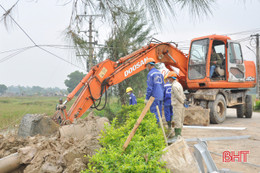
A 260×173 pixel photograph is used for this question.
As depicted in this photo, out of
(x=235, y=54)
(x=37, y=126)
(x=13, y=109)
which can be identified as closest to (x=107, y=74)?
(x=37, y=126)

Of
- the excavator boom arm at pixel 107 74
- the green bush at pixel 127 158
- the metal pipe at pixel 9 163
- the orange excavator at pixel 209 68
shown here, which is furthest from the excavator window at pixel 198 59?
the metal pipe at pixel 9 163

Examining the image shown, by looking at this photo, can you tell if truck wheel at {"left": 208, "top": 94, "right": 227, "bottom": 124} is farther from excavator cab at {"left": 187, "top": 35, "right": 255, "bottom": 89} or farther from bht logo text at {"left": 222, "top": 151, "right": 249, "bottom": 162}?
bht logo text at {"left": 222, "top": 151, "right": 249, "bottom": 162}

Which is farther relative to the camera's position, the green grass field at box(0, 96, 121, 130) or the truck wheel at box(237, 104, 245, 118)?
the truck wheel at box(237, 104, 245, 118)

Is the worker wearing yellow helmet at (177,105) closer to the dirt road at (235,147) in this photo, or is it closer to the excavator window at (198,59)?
the dirt road at (235,147)

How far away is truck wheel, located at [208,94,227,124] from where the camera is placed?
9.95m

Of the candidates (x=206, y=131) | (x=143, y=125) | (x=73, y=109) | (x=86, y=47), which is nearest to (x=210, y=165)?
(x=143, y=125)

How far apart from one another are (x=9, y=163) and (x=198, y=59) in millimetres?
8425

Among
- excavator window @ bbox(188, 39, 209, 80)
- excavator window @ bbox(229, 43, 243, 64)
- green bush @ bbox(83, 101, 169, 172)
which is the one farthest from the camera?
excavator window @ bbox(229, 43, 243, 64)

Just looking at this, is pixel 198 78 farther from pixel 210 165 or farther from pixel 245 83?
pixel 210 165

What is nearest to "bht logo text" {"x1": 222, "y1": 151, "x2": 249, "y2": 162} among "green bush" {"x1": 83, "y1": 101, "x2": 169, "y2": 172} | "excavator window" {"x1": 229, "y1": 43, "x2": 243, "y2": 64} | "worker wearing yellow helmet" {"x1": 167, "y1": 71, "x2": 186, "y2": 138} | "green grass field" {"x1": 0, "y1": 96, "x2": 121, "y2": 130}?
"worker wearing yellow helmet" {"x1": 167, "y1": 71, "x2": 186, "y2": 138}

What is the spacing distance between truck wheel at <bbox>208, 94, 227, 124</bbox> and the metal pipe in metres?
7.81

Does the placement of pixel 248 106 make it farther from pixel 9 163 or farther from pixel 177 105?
pixel 9 163

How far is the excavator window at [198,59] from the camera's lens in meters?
10.2

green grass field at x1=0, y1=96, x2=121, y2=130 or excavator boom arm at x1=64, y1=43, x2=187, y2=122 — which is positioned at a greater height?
excavator boom arm at x1=64, y1=43, x2=187, y2=122
